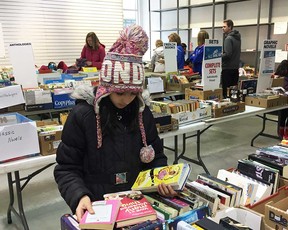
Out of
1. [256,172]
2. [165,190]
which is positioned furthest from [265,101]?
[165,190]

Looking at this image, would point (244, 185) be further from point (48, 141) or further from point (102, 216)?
point (48, 141)

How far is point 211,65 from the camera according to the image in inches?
130

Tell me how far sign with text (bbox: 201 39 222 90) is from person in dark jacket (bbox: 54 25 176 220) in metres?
1.99

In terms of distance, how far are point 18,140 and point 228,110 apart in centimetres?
199

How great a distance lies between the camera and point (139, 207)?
1.02 metres

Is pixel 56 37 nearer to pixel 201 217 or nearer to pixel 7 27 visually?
pixel 7 27

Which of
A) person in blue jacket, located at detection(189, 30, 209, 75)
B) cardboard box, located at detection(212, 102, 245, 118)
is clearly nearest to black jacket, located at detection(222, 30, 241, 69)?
person in blue jacket, located at detection(189, 30, 209, 75)

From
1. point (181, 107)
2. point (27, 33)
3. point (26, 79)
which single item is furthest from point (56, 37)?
point (181, 107)

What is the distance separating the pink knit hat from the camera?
117 centimetres

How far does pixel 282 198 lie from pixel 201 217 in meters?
0.64

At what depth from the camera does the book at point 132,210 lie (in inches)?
37.6

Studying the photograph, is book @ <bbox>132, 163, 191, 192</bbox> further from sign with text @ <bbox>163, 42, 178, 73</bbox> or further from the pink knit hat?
sign with text @ <bbox>163, 42, 178, 73</bbox>

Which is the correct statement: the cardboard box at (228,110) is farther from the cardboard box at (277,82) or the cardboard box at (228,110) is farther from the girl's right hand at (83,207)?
the girl's right hand at (83,207)

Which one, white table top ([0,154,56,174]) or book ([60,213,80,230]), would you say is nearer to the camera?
book ([60,213,80,230])
